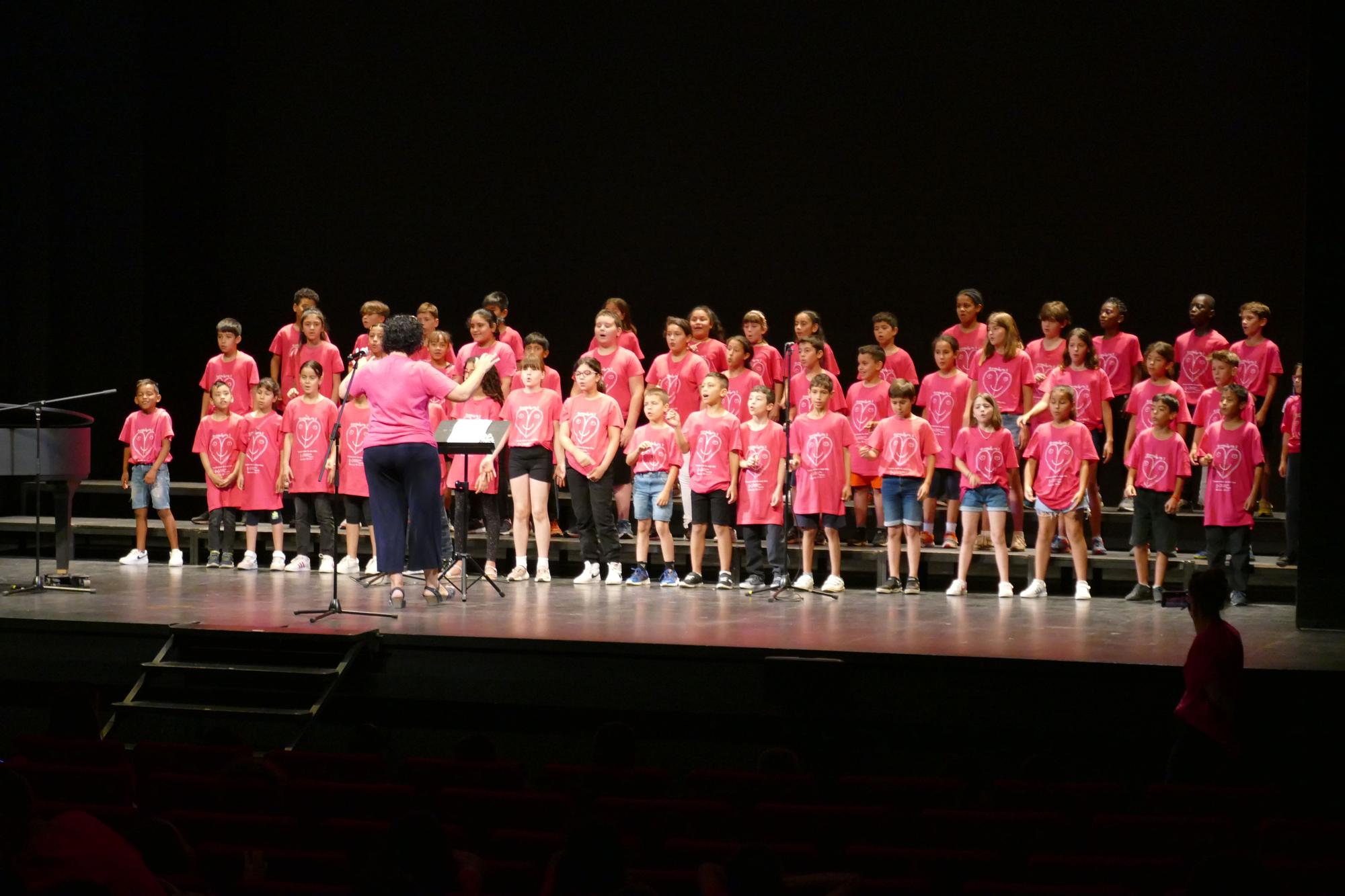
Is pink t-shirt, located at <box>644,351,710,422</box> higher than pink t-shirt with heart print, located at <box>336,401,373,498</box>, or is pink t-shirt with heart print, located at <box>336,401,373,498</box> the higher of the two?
pink t-shirt, located at <box>644,351,710,422</box>

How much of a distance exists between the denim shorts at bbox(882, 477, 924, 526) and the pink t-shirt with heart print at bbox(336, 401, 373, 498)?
3349 mm

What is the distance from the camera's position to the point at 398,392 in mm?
6848

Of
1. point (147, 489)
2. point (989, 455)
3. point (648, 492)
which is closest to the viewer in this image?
point (989, 455)

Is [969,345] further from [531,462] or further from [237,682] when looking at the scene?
[237,682]

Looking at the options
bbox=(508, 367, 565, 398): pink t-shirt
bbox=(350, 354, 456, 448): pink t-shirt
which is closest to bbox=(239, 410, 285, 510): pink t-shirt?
bbox=(508, 367, 565, 398): pink t-shirt

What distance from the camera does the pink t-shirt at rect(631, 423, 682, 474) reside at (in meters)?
8.82

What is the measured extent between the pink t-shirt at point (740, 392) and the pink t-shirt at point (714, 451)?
2.11ft

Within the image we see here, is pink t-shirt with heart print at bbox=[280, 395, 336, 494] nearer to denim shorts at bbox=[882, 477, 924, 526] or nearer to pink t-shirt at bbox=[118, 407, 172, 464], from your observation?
pink t-shirt at bbox=[118, 407, 172, 464]

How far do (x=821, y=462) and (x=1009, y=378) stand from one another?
1.63 metres

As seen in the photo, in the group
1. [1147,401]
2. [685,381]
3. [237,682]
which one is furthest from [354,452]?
[1147,401]

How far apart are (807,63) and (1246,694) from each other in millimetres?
6821

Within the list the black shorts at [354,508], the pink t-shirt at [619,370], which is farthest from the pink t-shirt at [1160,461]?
the black shorts at [354,508]

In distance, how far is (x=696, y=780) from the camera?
4.21 metres

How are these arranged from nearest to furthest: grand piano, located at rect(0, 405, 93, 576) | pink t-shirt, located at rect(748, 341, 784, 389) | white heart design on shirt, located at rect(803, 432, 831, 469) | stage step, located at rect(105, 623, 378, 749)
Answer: stage step, located at rect(105, 623, 378, 749)
grand piano, located at rect(0, 405, 93, 576)
white heart design on shirt, located at rect(803, 432, 831, 469)
pink t-shirt, located at rect(748, 341, 784, 389)
